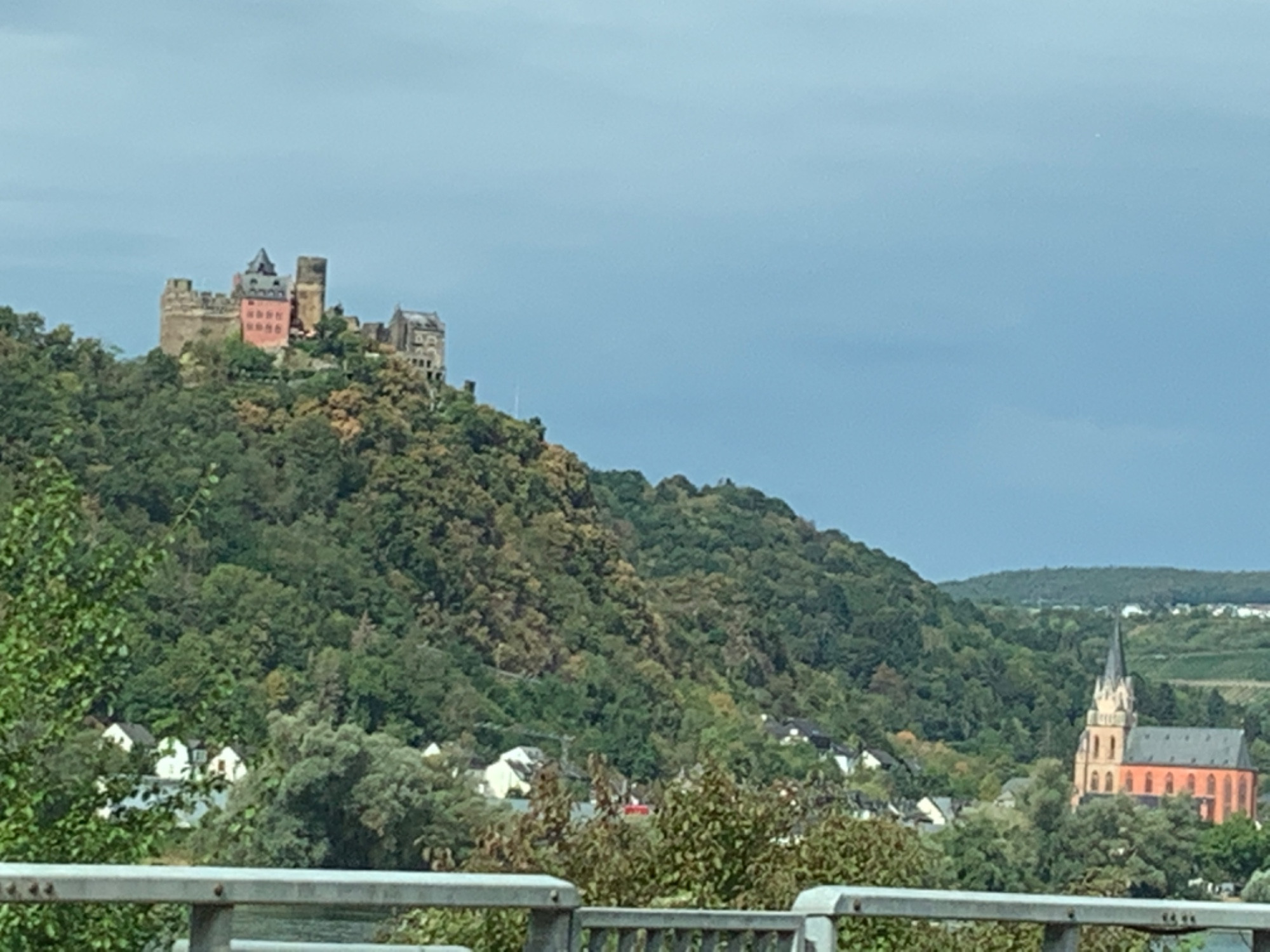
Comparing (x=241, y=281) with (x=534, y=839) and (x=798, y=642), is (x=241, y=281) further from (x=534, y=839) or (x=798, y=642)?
(x=534, y=839)

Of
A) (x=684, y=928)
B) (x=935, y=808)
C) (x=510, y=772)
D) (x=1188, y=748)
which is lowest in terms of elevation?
(x=935, y=808)

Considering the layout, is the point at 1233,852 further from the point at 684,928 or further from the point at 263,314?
the point at 684,928

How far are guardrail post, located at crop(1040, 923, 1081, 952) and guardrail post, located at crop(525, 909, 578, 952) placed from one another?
120 cm

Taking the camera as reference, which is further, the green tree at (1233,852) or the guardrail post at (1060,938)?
the green tree at (1233,852)

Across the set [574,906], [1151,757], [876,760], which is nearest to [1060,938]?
[574,906]

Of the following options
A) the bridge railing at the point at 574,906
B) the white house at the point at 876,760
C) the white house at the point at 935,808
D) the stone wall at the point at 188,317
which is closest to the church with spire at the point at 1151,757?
the white house at the point at 876,760

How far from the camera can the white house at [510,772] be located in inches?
3794

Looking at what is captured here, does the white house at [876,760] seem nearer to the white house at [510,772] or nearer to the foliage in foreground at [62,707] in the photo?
the white house at [510,772]

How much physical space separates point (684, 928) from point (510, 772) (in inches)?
4013

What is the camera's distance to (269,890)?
4.58m

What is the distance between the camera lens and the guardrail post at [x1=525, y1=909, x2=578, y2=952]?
16.4 ft

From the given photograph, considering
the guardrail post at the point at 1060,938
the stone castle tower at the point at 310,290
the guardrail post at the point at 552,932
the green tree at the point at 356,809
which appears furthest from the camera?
the stone castle tower at the point at 310,290

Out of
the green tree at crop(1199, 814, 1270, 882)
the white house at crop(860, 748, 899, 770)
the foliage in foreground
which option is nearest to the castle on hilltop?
the white house at crop(860, 748, 899, 770)

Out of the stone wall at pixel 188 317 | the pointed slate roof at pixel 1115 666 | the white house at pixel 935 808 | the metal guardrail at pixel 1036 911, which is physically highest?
the stone wall at pixel 188 317
